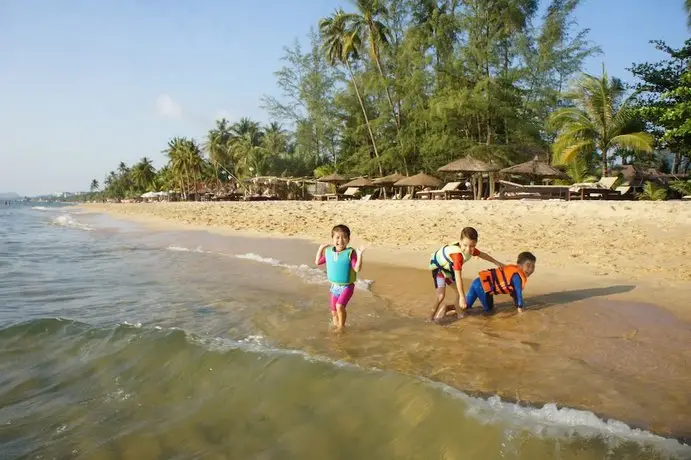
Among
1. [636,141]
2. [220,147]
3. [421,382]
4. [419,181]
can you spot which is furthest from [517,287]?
[220,147]

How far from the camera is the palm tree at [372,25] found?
32625 millimetres

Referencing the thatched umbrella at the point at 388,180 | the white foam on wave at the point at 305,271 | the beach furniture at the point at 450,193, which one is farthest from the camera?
the thatched umbrella at the point at 388,180

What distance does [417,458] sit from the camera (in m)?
2.56

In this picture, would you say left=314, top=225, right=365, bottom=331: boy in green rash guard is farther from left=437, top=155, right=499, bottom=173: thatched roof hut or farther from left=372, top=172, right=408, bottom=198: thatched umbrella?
left=372, top=172, right=408, bottom=198: thatched umbrella

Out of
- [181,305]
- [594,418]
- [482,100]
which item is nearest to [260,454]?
[594,418]

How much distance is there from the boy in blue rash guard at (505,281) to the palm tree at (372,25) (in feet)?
97.0

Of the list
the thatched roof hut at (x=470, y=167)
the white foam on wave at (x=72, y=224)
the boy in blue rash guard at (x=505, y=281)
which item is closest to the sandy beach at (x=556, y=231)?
the boy in blue rash guard at (x=505, y=281)

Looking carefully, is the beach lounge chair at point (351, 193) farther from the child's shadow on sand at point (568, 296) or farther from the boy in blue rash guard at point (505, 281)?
the boy in blue rash guard at point (505, 281)

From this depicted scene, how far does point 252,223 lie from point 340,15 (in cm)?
2190

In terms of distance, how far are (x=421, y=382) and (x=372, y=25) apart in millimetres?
33570

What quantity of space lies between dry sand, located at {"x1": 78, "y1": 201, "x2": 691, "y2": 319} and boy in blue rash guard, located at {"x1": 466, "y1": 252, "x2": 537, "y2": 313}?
1779 millimetres

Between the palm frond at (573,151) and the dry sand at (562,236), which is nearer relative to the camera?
the dry sand at (562,236)

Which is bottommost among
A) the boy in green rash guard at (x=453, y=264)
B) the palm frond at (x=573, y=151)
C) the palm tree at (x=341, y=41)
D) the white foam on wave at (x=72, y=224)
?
the white foam on wave at (x=72, y=224)

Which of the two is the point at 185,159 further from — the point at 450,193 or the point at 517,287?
the point at 517,287
